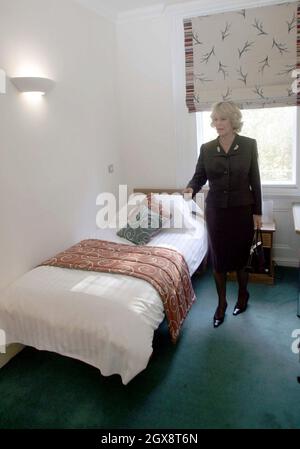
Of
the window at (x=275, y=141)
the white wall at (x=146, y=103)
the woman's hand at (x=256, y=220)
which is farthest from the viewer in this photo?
the white wall at (x=146, y=103)

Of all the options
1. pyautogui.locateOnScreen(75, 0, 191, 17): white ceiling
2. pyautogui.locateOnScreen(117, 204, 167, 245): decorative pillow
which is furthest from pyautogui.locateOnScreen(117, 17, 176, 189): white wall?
pyautogui.locateOnScreen(117, 204, 167, 245): decorative pillow

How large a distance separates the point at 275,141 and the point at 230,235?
1409mm

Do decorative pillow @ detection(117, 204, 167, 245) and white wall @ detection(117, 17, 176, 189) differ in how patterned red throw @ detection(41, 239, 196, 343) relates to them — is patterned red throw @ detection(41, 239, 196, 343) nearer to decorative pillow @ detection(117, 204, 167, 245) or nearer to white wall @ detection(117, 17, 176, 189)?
decorative pillow @ detection(117, 204, 167, 245)

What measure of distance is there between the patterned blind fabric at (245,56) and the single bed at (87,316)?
216cm

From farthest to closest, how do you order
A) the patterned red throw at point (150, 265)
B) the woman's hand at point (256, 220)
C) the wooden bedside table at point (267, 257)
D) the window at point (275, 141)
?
the window at point (275, 141)
the wooden bedside table at point (267, 257)
the woman's hand at point (256, 220)
the patterned red throw at point (150, 265)

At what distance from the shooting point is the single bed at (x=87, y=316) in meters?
1.88

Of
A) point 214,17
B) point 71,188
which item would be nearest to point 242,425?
point 71,188

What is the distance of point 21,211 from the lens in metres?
2.50

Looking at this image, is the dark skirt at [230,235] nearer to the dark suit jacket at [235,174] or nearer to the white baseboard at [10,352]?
the dark suit jacket at [235,174]

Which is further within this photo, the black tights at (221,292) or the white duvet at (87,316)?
the black tights at (221,292)

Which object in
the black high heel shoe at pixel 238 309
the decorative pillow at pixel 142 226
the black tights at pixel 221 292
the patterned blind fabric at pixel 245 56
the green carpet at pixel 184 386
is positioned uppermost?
the patterned blind fabric at pixel 245 56

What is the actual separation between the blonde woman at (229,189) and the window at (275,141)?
1.07 metres

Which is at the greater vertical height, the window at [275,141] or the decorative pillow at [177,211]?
the window at [275,141]

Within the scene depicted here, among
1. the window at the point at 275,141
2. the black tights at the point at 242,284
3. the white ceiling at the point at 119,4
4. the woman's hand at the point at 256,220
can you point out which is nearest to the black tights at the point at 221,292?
the black tights at the point at 242,284
